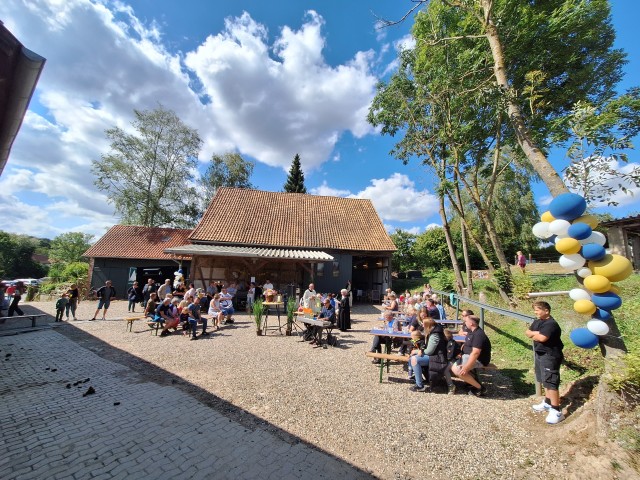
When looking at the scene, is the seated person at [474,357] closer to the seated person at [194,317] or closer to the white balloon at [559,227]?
the white balloon at [559,227]

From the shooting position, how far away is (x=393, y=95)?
37.2 feet

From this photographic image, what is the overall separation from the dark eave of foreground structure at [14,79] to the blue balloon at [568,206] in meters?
5.65

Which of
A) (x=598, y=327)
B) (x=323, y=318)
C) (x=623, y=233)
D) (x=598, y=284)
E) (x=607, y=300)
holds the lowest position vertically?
(x=323, y=318)

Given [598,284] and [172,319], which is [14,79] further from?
[172,319]

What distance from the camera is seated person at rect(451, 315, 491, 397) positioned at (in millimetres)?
4207

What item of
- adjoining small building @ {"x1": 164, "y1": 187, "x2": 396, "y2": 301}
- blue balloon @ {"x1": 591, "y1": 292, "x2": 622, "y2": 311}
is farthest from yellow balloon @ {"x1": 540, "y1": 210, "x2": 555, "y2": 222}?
adjoining small building @ {"x1": 164, "y1": 187, "x2": 396, "y2": 301}

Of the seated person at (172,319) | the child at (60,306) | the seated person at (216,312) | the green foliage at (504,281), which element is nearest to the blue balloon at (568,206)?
the green foliage at (504,281)

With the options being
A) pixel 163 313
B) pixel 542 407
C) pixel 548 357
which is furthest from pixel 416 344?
pixel 163 313

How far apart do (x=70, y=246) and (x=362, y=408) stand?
4562cm

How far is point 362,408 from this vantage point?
390cm

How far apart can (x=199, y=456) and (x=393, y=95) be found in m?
12.5

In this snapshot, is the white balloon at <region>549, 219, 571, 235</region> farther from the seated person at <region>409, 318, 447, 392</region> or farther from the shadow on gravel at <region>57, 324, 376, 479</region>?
the shadow on gravel at <region>57, 324, 376, 479</region>

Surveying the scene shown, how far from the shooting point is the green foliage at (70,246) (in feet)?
115

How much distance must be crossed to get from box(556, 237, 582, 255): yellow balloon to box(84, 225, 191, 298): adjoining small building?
55.0 feet
